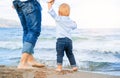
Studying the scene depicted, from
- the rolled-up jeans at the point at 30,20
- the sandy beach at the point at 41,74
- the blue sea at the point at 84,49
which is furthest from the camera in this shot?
the blue sea at the point at 84,49

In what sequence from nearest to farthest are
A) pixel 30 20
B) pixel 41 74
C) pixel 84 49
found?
pixel 41 74 < pixel 30 20 < pixel 84 49

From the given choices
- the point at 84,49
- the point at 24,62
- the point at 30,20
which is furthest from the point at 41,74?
the point at 84,49

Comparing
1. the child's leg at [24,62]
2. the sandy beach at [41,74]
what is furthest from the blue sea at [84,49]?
the sandy beach at [41,74]

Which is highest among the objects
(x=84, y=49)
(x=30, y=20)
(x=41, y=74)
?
(x=30, y=20)

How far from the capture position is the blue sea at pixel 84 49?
487 centimetres

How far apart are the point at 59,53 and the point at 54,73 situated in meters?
0.21

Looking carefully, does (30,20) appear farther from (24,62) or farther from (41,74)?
(41,74)

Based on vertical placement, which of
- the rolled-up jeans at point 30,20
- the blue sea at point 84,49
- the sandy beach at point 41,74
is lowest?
the blue sea at point 84,49

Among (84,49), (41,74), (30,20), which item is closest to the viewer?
(41,74)

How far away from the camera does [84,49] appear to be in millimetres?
5078

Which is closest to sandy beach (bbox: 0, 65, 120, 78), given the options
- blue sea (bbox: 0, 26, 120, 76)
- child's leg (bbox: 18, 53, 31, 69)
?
child's leg (bbox: 18, 53, 31, 69)

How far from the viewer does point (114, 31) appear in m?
4.93

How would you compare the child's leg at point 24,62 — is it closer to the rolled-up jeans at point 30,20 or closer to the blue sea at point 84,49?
the rolled-up jeans at point 30,20

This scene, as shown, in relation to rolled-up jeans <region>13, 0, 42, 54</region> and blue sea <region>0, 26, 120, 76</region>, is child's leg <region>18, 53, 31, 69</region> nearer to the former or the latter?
rolled-up jeans <region>13, 0, 42, 54</region>
